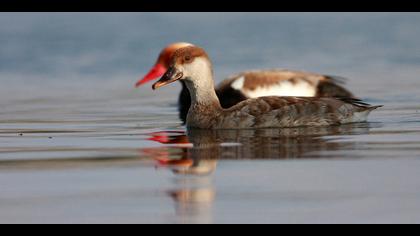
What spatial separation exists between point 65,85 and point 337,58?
232 inches

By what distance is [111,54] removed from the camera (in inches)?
906

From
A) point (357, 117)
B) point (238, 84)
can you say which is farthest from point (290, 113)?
point (238, 84)

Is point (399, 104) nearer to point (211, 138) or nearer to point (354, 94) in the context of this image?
point (354, 94)

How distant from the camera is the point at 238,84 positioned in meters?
16.0

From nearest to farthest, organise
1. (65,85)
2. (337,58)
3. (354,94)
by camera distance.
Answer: (354,94) → (65,85) → (337,58)

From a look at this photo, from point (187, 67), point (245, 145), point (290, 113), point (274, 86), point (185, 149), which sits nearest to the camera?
point (185, 149)

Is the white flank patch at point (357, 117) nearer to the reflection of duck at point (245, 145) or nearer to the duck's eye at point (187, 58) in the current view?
the reflection of duck at point (245, 145)

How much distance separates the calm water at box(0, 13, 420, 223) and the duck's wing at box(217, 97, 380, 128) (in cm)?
23

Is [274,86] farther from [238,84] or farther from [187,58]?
[187,58]

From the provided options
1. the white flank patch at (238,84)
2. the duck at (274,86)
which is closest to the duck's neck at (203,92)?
the duck at (274,86)

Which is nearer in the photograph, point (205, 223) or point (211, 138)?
point (205, 223)

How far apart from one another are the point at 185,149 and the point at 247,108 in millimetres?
1925

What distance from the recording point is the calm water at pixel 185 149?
7.34 m

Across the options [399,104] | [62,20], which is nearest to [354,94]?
[399,104]
